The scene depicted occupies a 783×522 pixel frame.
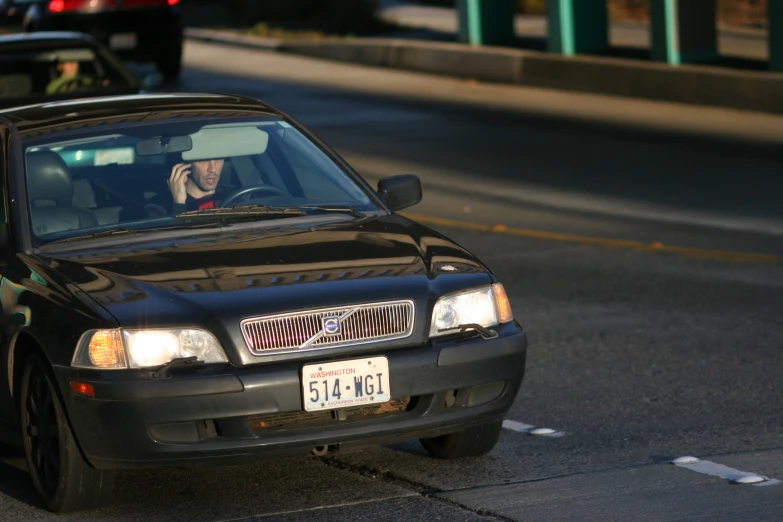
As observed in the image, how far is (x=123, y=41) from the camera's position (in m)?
→ 23.0

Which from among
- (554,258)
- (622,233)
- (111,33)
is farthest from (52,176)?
(111,33)

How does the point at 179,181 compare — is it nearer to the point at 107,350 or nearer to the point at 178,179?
the point at 178,179

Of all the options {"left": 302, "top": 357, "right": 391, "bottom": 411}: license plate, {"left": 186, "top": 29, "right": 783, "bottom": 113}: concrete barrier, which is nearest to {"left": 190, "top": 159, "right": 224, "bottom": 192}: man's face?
{"left": 302, "top": 357, "right": 391, "bottom": 411}: license plate

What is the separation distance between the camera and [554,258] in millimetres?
11773

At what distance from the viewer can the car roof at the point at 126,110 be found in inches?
284

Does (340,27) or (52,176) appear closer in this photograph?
(52,176)

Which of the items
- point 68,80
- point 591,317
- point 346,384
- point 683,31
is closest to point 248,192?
point 346,384

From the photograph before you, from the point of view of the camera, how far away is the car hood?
5.81 m

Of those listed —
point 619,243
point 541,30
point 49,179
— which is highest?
point 49,179

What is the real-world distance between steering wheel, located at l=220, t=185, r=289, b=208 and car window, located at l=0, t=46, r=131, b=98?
7.16m

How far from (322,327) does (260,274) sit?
1.19ft

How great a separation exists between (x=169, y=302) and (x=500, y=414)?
1.36 metres

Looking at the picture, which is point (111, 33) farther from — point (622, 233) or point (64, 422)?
point (64, 422)

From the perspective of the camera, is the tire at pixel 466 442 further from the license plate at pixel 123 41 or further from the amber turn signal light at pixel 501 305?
the license plate at pixel 123 41
